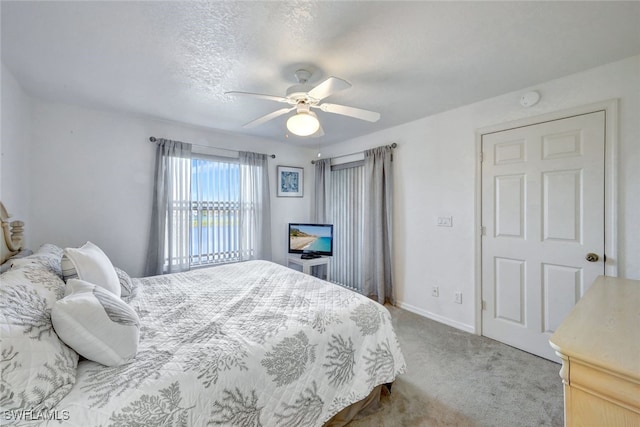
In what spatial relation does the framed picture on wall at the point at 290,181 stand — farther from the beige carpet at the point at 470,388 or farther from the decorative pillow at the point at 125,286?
the beige carpet at the point at 470,388

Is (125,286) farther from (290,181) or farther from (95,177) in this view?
(290,181)

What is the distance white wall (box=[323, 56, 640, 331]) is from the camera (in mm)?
1880

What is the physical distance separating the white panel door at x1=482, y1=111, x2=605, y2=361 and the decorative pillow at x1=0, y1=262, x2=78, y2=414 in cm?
317

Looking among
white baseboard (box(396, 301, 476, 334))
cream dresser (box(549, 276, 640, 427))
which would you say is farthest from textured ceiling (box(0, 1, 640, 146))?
white baseboard (box(396, 301, 476, 334))

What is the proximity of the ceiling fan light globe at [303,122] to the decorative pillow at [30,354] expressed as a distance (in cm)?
168

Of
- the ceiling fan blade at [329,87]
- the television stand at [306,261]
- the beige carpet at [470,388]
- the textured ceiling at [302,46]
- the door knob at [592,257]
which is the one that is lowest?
the beige carpet at [470,388]

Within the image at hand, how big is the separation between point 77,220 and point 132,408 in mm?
2728

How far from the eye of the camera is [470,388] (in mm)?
1870

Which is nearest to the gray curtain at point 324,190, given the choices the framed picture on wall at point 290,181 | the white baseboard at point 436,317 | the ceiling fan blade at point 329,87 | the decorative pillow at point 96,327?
the framed picture on wall at point 290,181

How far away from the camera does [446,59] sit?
1850 mm

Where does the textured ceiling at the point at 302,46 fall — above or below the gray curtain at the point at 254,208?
above

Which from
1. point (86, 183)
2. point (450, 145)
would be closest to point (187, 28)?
point (86, 183)

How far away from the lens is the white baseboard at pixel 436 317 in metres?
2.73

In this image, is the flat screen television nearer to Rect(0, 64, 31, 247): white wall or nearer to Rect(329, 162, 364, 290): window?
Rect(329, 162, 364, 290): window
